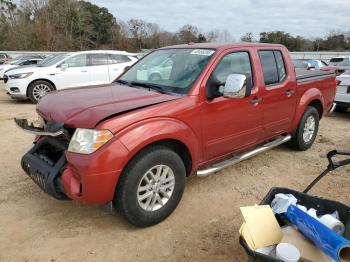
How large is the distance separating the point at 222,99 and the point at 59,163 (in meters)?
1.86

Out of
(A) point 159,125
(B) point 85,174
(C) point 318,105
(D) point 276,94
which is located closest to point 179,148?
(A) point 159,125

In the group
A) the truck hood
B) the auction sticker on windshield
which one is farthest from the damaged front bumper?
the auction sticker on windshield

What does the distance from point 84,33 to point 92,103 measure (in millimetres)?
51701

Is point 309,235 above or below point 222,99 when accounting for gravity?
below

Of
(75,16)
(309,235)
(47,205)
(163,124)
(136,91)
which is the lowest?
(47,205)

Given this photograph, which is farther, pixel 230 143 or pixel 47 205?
pixel 230 143

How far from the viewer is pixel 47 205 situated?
377 cm

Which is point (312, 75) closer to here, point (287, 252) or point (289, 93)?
point (289, 93)

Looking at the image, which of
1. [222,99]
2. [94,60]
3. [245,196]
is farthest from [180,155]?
[94,60]

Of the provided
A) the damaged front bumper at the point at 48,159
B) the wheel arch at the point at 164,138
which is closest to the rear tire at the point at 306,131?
the wheel arch at the point at 164,138

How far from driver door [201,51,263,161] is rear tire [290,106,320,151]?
4.00ft

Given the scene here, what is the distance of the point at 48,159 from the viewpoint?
3.39 meters

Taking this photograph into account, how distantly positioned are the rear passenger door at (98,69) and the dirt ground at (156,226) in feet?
18.9

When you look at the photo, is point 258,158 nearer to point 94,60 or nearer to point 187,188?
point 187,188
